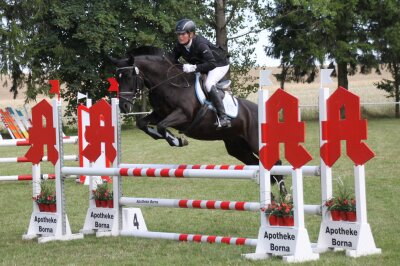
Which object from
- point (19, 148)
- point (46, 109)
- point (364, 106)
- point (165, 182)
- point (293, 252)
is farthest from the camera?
point (364, 106)

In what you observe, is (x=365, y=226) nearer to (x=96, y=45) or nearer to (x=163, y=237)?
(x=163, y=237)

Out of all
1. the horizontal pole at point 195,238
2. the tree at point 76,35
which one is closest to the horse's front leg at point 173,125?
the horizontal pole at point 195,238

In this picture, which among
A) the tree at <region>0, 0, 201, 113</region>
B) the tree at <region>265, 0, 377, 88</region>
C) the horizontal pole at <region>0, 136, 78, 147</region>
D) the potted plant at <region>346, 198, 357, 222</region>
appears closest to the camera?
the potted plant at <region>346, 198, 357, 222</region>

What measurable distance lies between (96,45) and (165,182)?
20280 mm

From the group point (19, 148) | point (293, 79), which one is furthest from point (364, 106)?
point (19, 148)

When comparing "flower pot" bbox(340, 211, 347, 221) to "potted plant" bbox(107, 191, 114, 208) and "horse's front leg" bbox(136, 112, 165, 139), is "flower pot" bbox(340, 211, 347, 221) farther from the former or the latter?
"potted plant" bbox(107, 191, 114, 208)

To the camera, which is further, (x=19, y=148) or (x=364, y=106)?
(x=364, y=106)

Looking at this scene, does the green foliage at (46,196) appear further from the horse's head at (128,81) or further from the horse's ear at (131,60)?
Answer: the horse's ear at (131,60)

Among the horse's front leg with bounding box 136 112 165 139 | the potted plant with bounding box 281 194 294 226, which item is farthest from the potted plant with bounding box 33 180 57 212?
the potted plant with bounding box 281 194 294 226

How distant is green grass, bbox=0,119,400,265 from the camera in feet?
20.2

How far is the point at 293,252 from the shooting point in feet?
19.0

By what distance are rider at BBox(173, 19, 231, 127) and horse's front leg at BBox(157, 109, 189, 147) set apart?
1.42 feet

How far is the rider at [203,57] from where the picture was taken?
26.1ft

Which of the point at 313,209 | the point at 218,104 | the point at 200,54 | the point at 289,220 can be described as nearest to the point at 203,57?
the point at 200,54
